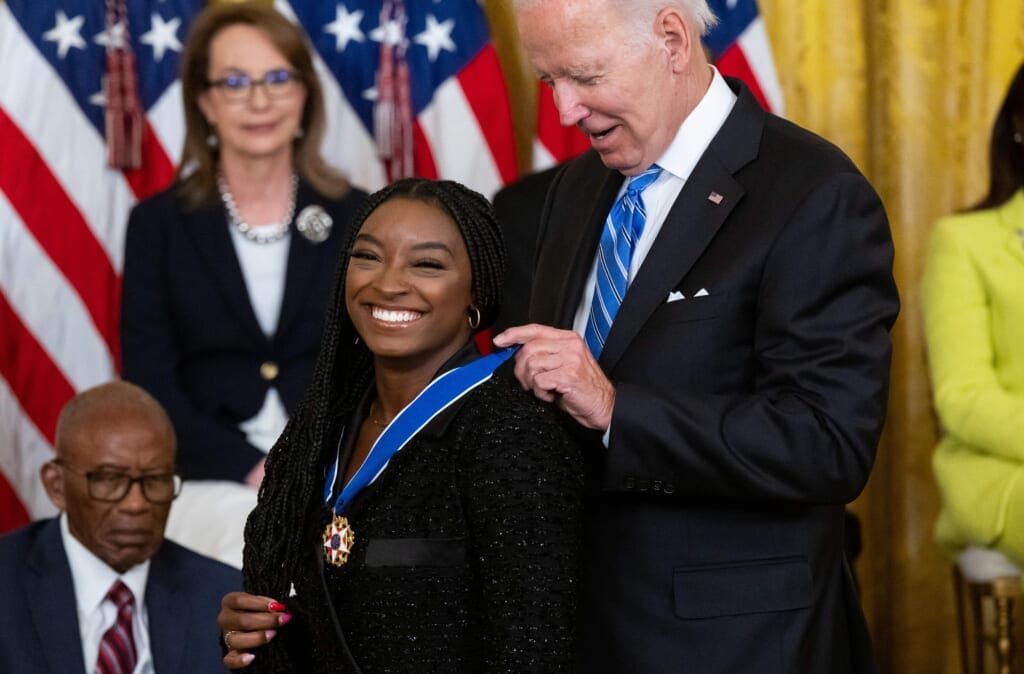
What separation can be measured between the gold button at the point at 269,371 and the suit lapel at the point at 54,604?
116cm

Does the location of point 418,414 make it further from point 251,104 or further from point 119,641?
point 251,104

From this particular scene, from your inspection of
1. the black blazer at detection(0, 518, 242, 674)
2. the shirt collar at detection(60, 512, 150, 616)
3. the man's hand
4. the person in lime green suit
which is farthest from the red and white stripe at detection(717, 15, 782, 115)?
the man's hand

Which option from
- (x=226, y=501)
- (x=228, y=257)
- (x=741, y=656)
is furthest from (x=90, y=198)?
(x=741, y=656)

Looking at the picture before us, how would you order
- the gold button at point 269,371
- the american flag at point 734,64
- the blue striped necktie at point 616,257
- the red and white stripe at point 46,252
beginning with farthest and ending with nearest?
the american flag at point 734,64 → the red and white stripe at point 46,252 → the gold button at point 269,371 → the blue striped necktie at point 616,257

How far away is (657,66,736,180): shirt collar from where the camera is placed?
8.96 feet

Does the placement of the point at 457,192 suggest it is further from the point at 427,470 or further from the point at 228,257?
the point at 228,257

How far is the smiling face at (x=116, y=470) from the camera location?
3.47m

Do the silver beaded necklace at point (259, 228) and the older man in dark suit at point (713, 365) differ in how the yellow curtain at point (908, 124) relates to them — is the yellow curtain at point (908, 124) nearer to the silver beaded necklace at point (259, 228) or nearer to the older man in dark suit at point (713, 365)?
the silver beaded necklace at point (259, 228)

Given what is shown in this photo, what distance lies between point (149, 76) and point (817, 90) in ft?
7.34

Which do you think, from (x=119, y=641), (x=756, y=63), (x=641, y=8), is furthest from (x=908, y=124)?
(x=119, y=641)

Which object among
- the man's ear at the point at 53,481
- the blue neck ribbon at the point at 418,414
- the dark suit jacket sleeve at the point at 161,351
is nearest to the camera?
the blue neck ribbon at the point at 418,414

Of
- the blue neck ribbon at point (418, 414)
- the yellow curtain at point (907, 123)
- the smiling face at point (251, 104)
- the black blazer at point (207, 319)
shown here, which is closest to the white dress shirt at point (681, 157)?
the blue neck ribbon at point (418, 414)

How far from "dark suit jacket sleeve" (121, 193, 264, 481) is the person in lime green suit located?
1.91 meters

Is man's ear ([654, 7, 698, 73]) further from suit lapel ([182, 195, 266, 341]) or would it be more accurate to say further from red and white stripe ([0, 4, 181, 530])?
red and white stripe ([0, 4, 181, 530])
